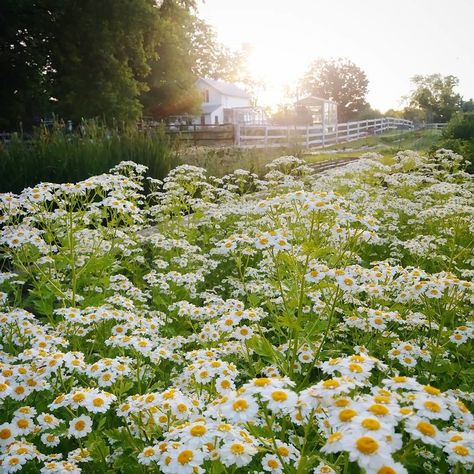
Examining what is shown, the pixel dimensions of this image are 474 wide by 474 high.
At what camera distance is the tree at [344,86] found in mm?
64125

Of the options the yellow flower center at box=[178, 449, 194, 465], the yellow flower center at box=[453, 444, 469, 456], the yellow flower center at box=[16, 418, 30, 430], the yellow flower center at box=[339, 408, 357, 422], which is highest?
the yellow flower center at box=[339, 408, 357, 422]

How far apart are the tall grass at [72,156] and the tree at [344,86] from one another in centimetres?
5697

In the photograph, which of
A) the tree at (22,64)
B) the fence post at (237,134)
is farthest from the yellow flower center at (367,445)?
the tree at (22,64)

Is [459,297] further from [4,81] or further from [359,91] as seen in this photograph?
[359,91]

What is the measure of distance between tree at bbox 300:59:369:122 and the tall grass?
187 ft

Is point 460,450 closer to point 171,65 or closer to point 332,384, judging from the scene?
point 332,384

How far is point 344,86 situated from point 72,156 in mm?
63733

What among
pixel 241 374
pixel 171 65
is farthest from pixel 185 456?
pixel 171 65

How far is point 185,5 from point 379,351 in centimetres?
2584

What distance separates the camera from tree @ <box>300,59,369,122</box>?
64.1 meters

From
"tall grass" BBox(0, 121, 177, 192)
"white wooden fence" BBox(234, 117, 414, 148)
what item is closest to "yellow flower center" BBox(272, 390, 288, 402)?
"tall grass" BBox(0, 121, 177, 192)

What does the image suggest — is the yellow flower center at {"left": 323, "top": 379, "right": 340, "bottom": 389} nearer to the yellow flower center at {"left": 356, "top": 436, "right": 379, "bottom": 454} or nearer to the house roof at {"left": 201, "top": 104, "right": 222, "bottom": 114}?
the yellow flower center at {"left": 356, "top": 436, "right": 379, "bottom": 454}

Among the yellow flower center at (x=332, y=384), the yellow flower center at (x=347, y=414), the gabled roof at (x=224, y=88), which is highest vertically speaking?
the gabled roof at (x=224, y=88)

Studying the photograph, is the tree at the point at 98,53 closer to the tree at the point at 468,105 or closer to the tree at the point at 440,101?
the tree at the point at 440,101
